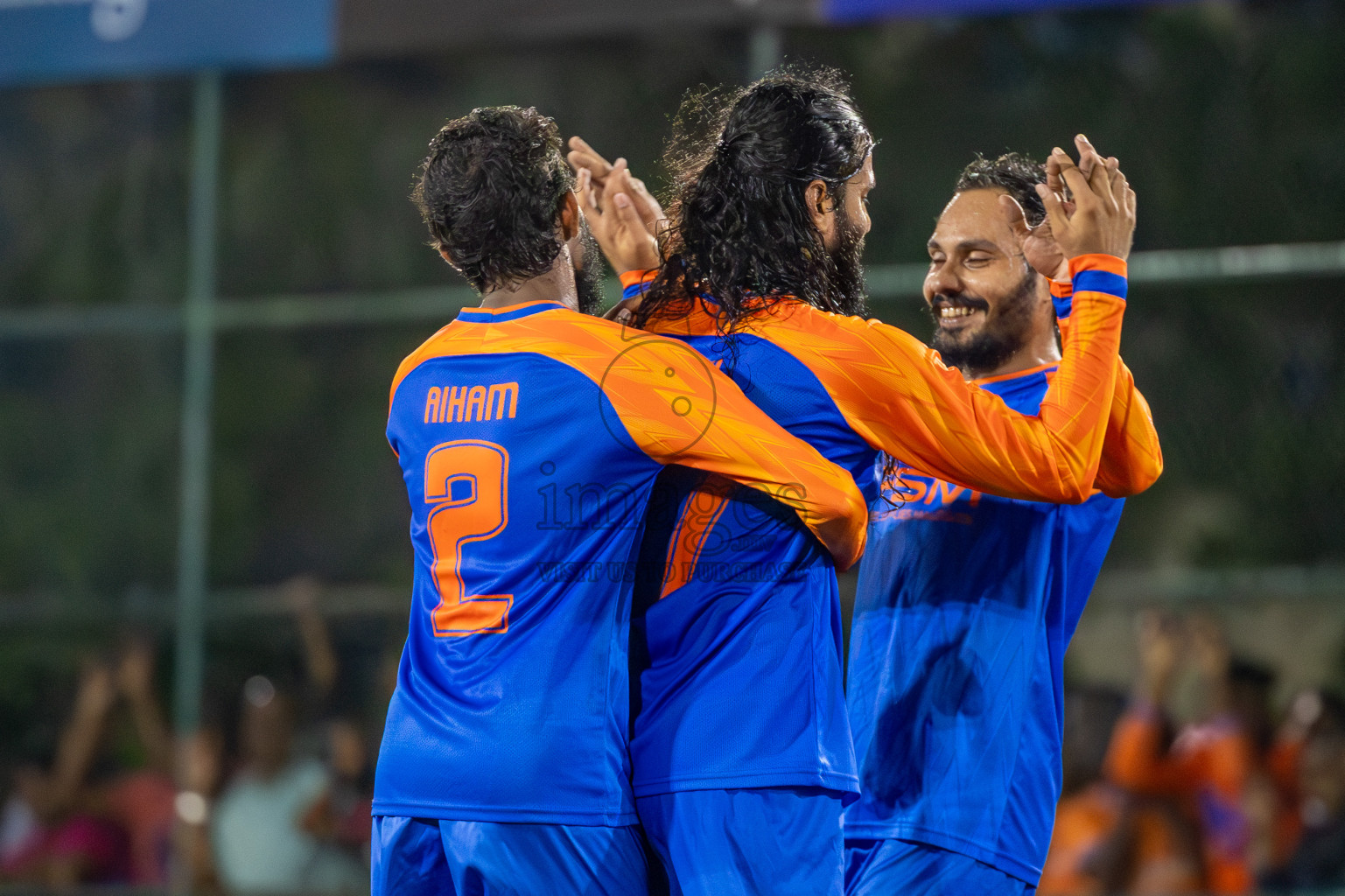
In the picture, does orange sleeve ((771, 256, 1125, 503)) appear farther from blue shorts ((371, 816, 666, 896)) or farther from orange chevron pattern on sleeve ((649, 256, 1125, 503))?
blue shorts ((371, 816, 666, 896))

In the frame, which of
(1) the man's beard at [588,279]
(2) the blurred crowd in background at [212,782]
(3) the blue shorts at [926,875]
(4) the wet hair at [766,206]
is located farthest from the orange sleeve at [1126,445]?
(2) the blurred crowd in background at [212,782]

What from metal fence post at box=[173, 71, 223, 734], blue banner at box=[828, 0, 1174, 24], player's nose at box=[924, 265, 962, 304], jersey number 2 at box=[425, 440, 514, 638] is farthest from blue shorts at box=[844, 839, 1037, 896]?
metal fence post at box=[173, 71, 223, 734]

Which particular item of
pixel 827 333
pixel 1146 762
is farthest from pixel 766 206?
pixel 1146 762

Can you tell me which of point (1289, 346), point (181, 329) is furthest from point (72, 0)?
point (1289, 346)

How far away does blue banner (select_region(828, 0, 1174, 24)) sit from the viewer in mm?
6488

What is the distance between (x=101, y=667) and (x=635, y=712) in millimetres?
6428

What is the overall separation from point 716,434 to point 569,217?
19.1 inches

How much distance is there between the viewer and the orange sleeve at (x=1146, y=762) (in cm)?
578

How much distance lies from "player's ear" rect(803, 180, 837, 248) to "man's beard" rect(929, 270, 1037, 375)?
1.88 feet

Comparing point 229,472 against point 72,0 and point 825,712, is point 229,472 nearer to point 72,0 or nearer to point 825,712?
point 72,0

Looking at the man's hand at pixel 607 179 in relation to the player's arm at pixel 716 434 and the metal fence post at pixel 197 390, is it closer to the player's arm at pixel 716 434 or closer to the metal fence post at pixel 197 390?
the player's arm at pixel 716 434

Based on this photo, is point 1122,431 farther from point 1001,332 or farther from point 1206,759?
point 1206,759

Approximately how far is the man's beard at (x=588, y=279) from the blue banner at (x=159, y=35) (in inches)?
226

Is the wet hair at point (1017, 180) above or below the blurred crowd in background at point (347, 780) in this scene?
above
